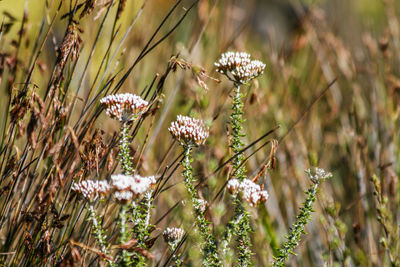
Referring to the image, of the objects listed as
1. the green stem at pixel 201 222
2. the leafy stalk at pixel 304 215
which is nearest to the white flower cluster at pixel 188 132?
the green stem at pixel 201 222

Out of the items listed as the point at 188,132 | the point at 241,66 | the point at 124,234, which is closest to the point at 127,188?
the point at 124,234

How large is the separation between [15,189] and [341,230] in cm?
89

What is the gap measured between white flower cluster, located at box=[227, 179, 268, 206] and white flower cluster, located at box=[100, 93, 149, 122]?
0.85 ft

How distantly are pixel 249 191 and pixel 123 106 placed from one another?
0.32 meters

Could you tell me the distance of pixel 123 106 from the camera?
885 mm

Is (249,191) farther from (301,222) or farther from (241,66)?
(241,66)

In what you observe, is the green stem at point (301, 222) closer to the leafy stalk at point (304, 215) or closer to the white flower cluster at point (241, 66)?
the leafy stalk at point (304, 215)

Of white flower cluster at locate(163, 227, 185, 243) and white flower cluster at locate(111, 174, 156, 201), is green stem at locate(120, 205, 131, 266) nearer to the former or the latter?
white flower cluster at locate(111, 174, 156, 201)

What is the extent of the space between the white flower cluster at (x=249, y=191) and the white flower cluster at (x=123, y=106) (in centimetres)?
26

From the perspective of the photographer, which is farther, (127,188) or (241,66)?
(241,66)

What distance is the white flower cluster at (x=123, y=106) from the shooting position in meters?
0.88

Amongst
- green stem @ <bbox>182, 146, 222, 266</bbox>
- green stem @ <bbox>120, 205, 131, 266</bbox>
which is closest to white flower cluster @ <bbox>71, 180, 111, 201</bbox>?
green stem @ <bbox>120, 205, 131, 266</bbox>

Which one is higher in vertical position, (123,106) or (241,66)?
(241,66)

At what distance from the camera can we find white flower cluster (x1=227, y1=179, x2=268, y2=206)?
0.80 meters
